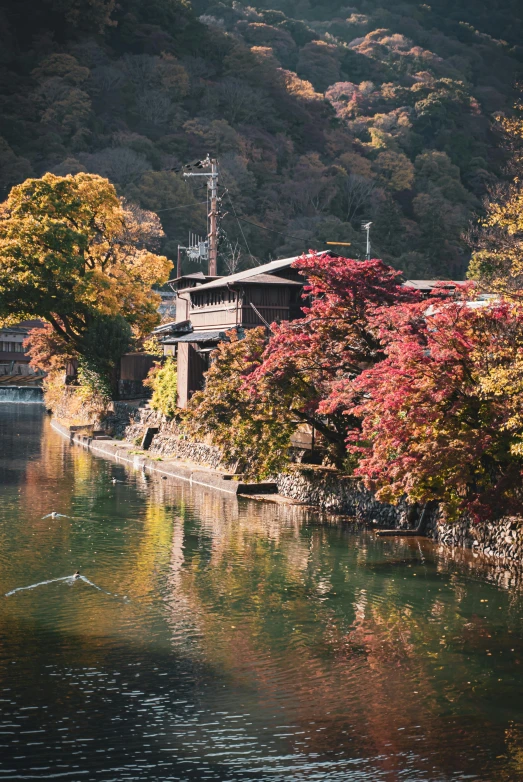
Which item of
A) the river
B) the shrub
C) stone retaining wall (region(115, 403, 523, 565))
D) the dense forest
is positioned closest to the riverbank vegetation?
stone retaining wall (region(115, 403, 523, 565))

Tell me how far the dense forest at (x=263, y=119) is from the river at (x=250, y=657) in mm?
57232

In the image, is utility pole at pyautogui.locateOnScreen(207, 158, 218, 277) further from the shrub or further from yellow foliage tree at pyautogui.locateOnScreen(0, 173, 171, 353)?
the shrub

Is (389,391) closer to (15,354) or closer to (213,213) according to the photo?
(213,213)

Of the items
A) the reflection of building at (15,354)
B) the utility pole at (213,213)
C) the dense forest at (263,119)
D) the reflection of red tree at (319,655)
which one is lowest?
the reflection of red tree at (319,655)

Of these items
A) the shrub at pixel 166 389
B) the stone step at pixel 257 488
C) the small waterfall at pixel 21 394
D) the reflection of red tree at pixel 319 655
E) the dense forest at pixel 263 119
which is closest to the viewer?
the reflection of red tree at pixel 319 655

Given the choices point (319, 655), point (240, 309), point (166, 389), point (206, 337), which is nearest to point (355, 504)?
point (319, 655)

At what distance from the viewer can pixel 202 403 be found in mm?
27547

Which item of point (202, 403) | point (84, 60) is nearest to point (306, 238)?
point (84, 60)

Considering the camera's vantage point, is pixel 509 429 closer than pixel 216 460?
Yes

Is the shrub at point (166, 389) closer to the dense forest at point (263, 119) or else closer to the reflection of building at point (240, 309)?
the reflection of building at point (240, 309)

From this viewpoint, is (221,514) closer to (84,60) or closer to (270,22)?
(84,60)

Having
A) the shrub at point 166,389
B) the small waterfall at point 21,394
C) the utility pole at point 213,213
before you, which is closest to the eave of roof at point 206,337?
the shrub at point 166,389

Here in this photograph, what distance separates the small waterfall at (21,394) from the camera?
74875 mm

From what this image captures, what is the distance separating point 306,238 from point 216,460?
52.8 metres
